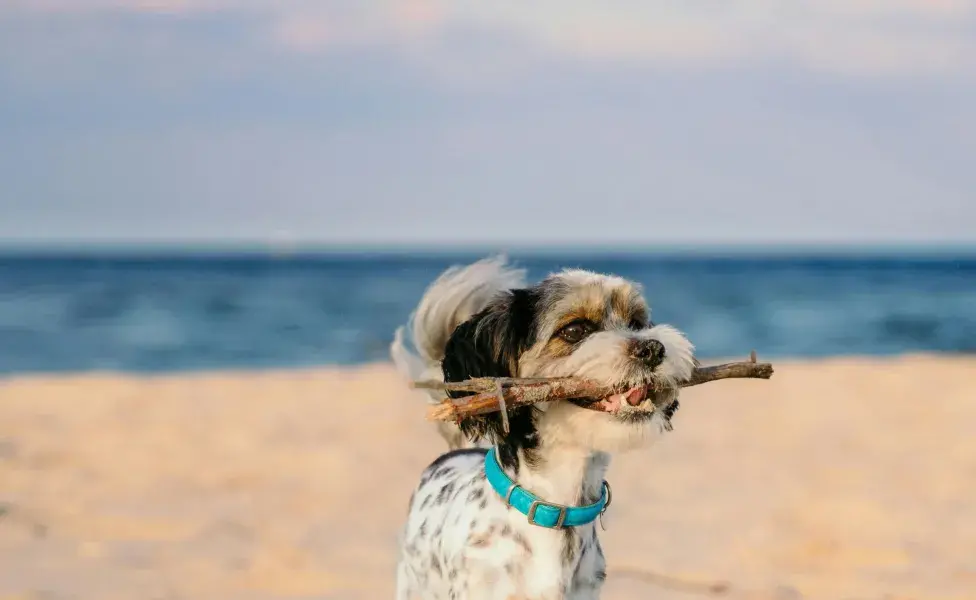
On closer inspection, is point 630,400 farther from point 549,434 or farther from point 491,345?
point 491,345

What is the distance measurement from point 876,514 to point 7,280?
180 feet

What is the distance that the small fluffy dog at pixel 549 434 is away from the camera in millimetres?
3783

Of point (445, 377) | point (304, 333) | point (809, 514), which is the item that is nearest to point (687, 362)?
point (445, 377)

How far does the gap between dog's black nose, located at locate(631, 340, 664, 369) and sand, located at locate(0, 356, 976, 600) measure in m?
2.86

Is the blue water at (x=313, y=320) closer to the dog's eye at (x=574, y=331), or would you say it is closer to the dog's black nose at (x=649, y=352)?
the dog's eye at (x=574, y=331)

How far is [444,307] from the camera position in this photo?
4.75 meters

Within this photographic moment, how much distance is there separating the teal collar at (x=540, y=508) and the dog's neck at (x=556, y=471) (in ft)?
0.19

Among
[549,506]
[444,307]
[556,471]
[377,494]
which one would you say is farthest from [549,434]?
[377,494]

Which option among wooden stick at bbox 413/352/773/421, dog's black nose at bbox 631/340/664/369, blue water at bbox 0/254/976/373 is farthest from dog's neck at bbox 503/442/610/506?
blue water at bbox 0/254/976/373

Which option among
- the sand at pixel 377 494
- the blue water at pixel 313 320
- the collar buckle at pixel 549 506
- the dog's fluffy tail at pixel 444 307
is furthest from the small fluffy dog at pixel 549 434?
the blue water at pixel 313 320

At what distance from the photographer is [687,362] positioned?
388 centimetres

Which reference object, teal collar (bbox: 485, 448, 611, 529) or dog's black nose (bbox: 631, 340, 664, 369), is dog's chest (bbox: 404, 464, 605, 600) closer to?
teal collar (bbox: 485, 448, 611, 529)

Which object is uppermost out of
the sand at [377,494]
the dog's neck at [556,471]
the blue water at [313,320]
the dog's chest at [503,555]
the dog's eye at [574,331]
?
the dog's eye at [574,331]

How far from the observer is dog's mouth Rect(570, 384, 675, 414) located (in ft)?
12.4
